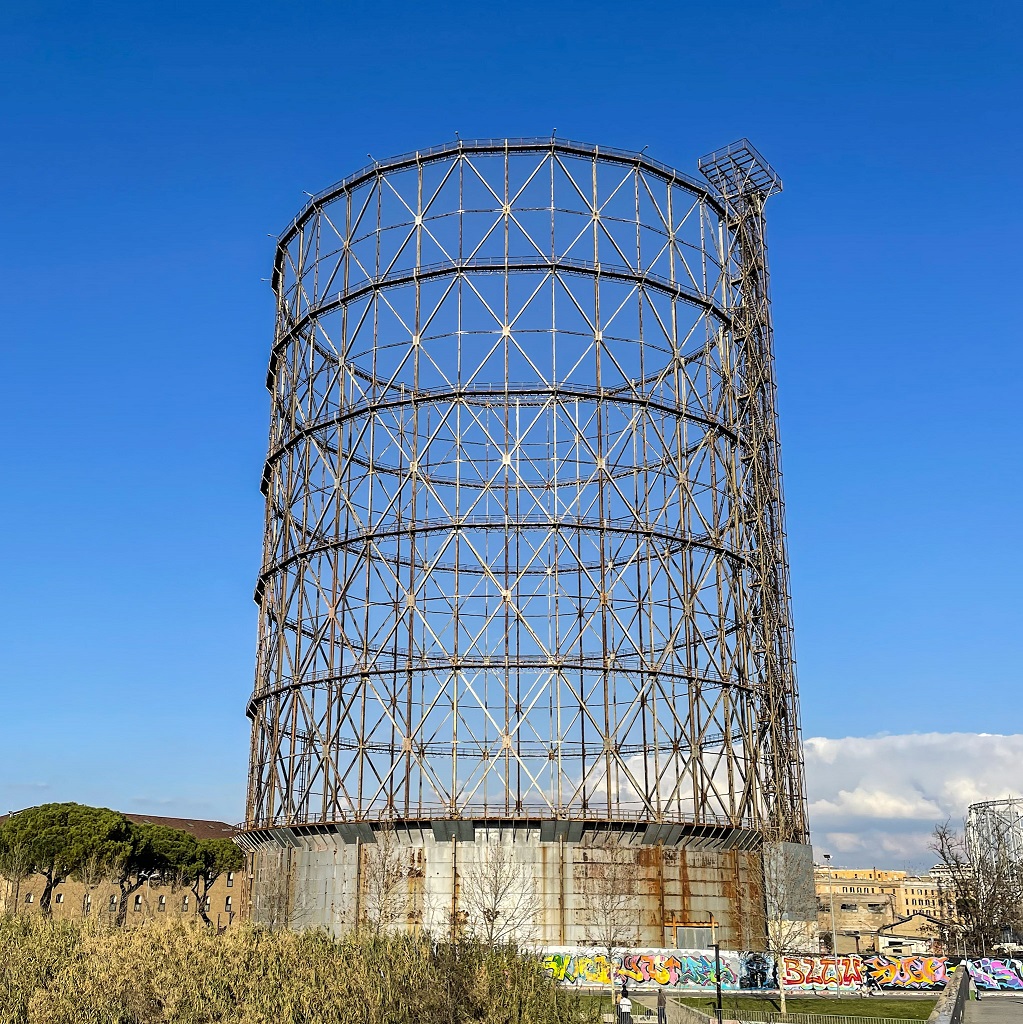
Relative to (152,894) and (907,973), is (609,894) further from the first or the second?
(152,894)

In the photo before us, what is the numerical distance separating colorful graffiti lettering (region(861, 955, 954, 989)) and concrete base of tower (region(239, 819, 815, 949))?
3413 millimetres

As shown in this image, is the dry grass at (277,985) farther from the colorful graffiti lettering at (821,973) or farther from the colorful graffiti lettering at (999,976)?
the colorful graffiti lettering at (999,976)

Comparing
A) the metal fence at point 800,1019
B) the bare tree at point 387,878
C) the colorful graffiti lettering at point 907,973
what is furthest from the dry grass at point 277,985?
the colorful graffiti lettering at point 907,973

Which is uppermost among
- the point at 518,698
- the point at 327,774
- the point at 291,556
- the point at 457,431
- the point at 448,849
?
the point at 457,431

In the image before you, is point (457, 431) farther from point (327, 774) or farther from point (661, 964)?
point (661, 964)

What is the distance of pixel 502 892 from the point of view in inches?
1142

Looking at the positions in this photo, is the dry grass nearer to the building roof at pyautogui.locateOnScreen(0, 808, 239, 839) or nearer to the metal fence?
the metal fence

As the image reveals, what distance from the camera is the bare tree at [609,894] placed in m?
29.0

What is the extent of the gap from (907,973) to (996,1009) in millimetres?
4894

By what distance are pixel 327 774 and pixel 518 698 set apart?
6599 mm

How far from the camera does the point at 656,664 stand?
32000 mm

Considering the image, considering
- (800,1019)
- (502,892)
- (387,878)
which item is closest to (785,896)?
(502,892)

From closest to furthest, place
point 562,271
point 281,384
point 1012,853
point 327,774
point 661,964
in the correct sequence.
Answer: point 661,964 < point 327,774 < point 562,271 < point 281,384 < point 1012,853

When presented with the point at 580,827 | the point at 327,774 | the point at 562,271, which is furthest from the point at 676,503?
the point at 327,774
